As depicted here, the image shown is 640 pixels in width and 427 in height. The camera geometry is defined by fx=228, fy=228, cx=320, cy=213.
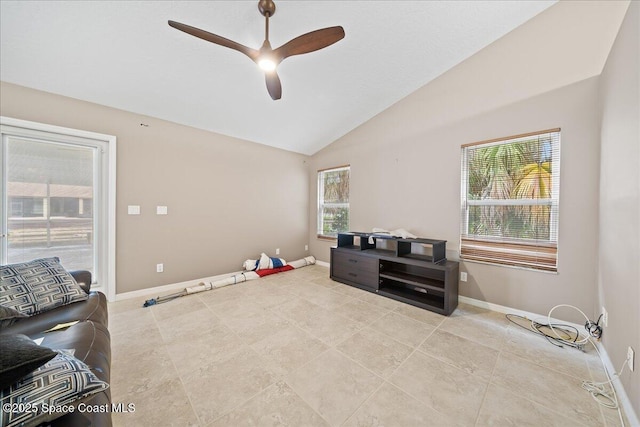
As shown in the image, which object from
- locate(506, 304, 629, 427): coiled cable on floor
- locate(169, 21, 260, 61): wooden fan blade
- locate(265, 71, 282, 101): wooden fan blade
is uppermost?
locate(169, 21, 260, 61): wooden fan blade

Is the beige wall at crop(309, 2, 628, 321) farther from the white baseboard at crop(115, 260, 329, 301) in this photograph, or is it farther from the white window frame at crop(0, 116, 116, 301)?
the white window frame at crop(0, 116, 116, 301)

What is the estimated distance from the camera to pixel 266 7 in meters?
1.86

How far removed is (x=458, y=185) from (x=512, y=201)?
575 mm

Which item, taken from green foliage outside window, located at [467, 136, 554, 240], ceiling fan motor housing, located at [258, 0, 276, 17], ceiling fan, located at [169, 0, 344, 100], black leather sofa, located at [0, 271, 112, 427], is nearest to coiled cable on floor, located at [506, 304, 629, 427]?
green foliage outside window, located at [467, 136, 554, 240]

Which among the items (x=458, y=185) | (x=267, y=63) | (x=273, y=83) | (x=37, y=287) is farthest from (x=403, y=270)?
(x=37, y=287)

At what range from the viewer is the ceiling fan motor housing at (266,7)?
1.83m

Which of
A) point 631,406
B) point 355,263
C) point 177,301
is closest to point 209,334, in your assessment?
point 177,301

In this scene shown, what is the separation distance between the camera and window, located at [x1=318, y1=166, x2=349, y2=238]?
14.6 feet

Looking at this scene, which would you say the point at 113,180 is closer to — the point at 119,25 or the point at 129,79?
the point at 129,79

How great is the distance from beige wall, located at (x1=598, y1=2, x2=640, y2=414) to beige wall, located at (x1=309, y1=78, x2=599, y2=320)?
0.23m

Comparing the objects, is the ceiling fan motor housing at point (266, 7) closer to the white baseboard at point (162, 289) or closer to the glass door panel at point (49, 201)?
the glass door panel at point (49, 201)

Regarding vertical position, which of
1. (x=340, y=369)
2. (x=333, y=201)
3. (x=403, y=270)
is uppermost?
(x=333, y=201)

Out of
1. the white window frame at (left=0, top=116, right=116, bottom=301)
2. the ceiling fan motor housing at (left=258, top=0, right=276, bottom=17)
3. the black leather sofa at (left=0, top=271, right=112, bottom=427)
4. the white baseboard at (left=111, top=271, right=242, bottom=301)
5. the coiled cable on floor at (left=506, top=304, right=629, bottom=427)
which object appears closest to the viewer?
the black leather sofa at (left=0, top=271, right=112, bottom=427)

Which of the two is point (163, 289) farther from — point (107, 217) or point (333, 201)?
point (333, 201)
